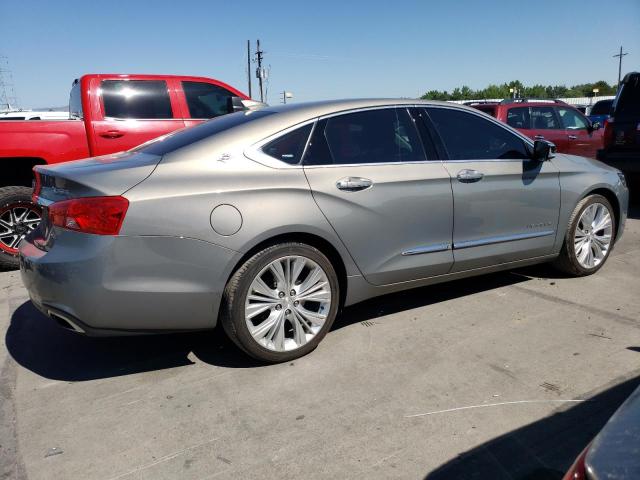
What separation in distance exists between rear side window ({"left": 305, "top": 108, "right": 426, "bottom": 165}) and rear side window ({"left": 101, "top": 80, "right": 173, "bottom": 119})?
11.5 ft

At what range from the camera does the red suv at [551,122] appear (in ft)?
30.7

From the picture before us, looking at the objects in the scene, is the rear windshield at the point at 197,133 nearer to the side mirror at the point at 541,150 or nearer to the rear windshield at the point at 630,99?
the side mirror at the point at 541,150

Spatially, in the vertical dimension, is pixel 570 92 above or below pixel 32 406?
above

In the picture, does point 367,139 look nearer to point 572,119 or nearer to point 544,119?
point 544,119

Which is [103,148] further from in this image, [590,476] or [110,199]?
[590,476]

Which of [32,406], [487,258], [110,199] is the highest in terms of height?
[110,199]

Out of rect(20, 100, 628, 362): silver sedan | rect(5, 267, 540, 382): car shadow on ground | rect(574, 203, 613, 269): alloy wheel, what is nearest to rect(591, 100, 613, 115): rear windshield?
rect(574, 203, 613, 269): alloy wheel

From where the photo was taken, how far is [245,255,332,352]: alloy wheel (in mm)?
3176

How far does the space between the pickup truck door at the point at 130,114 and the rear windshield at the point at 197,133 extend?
257 cm

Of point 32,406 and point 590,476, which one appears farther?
point 32,406

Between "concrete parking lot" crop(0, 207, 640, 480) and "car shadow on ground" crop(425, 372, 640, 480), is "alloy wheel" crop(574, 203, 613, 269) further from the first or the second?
"car shadow on ground" crop(425, 372, 640, 480)

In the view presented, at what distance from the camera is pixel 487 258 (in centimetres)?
411

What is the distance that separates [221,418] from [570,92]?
95217 millimetres

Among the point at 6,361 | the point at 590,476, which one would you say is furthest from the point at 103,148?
the point at 590,476
